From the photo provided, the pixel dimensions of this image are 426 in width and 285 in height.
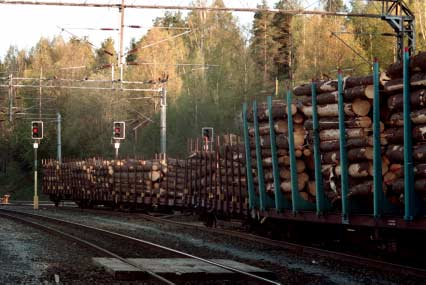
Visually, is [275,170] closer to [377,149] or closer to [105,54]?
[377,149]

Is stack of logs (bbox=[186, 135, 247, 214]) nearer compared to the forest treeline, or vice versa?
stack of logs (bbox=[186, 135, 247, 214])

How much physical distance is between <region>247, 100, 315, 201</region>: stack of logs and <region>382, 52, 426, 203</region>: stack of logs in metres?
2.64

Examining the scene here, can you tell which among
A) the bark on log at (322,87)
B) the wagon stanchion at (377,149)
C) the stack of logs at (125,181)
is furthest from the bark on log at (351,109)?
the stack of logs at (125,181)

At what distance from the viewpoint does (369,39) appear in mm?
55625

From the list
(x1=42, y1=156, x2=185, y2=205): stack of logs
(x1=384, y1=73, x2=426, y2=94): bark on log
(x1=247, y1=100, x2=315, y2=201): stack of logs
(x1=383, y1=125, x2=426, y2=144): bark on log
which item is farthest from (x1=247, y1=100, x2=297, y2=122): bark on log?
(x1=42, y1=156, x2=185, y2=205): stack of logs

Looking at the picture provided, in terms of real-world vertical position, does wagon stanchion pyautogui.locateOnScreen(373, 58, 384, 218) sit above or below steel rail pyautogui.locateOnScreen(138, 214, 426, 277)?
above

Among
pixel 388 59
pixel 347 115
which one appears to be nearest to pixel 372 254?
pixel 347 115

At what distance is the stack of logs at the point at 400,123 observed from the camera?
11.0 meters

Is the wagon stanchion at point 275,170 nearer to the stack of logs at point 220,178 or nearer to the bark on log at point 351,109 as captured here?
the bark on log at point 351,109

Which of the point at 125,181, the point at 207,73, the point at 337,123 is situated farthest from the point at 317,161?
the point at 207,73

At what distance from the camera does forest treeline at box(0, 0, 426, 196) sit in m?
55.1

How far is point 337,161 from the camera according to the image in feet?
43.1

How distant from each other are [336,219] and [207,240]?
16.2 ft

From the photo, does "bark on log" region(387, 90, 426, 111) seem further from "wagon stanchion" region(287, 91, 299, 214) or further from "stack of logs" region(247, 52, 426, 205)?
"wagon stanchion" region(287, 91, 299, 214)
